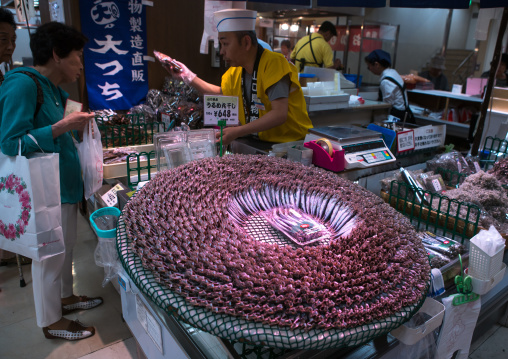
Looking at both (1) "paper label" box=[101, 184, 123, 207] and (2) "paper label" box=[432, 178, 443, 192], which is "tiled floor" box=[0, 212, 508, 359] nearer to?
(1) "paper label" box=[101, 184, 123, 207]

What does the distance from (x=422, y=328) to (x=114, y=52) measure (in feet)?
11.3

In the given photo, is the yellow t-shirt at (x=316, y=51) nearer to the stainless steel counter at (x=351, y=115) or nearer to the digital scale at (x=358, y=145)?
the stainless steel counter at (x=351, y=115)

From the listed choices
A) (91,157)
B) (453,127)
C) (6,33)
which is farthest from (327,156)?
(453,127)

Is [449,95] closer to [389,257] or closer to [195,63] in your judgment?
[195,63]

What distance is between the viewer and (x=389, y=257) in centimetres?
99

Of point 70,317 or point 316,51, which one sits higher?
point 316,51

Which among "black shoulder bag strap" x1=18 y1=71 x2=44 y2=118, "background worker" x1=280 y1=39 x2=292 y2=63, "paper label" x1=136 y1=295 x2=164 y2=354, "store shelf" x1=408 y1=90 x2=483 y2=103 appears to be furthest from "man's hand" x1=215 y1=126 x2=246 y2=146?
"background worker" x1=280 y1=39 x2=292 y2=63

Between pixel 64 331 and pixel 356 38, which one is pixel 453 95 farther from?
pixel 64 331

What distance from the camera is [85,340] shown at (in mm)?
2416

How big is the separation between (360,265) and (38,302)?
210 centimetres

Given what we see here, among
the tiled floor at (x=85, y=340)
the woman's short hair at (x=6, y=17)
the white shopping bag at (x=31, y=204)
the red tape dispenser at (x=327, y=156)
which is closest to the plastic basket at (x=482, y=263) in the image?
the red tape dispenser at (x=327, y=156)

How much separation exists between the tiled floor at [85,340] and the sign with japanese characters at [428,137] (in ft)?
4.39

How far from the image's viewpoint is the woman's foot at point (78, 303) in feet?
8.67

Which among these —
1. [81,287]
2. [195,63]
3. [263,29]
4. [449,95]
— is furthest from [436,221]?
[263,29]
